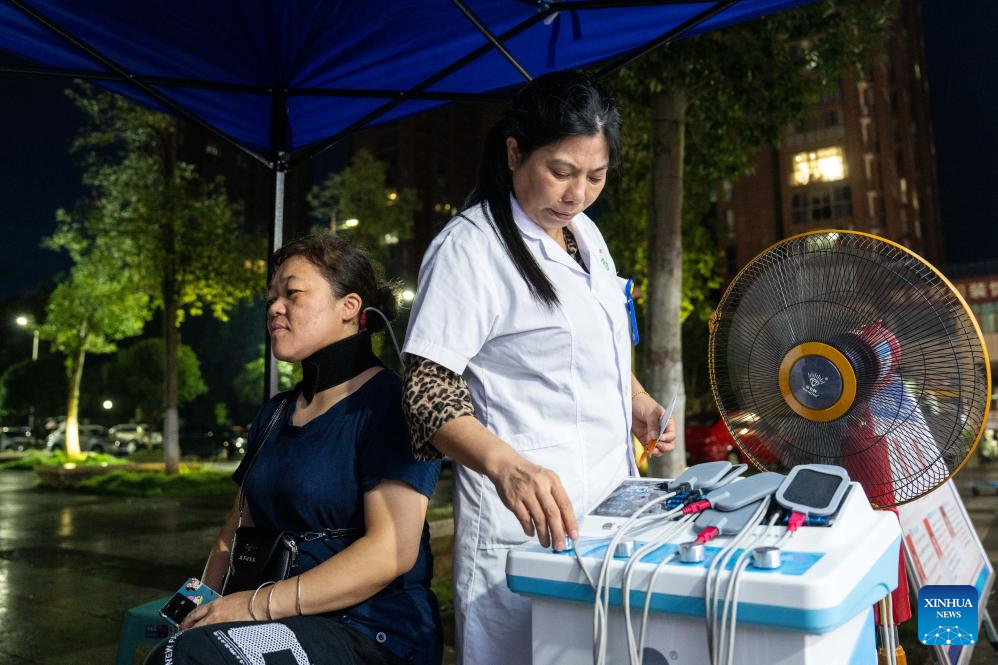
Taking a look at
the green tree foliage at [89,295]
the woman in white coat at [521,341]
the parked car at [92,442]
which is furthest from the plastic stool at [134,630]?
the parked car at [92,442]

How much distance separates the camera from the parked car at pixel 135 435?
127 feet

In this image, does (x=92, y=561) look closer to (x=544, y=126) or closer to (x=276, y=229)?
(x=276, y=229)

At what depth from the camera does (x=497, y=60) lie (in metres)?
3.75

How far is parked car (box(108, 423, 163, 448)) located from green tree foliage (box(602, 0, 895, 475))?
3363 cm

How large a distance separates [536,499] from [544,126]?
2.69ft

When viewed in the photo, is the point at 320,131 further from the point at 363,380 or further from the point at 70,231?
the point at 70,231

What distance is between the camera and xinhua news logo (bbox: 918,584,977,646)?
207cm

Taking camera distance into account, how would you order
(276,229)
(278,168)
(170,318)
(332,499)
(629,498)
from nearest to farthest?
(629,498) → (332,499) → (276,229) → (278,168) → (170,318)

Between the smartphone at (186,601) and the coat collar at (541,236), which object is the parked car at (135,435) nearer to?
the smartphone at (186,601)

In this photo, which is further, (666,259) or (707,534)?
(666,259)

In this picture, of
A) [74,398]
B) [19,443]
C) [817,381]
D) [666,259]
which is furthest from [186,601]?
[19,443]

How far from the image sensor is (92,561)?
8.18 meters

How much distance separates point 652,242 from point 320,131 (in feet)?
13.7

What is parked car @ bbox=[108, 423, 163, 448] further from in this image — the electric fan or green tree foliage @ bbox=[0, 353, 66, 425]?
the electric fan
